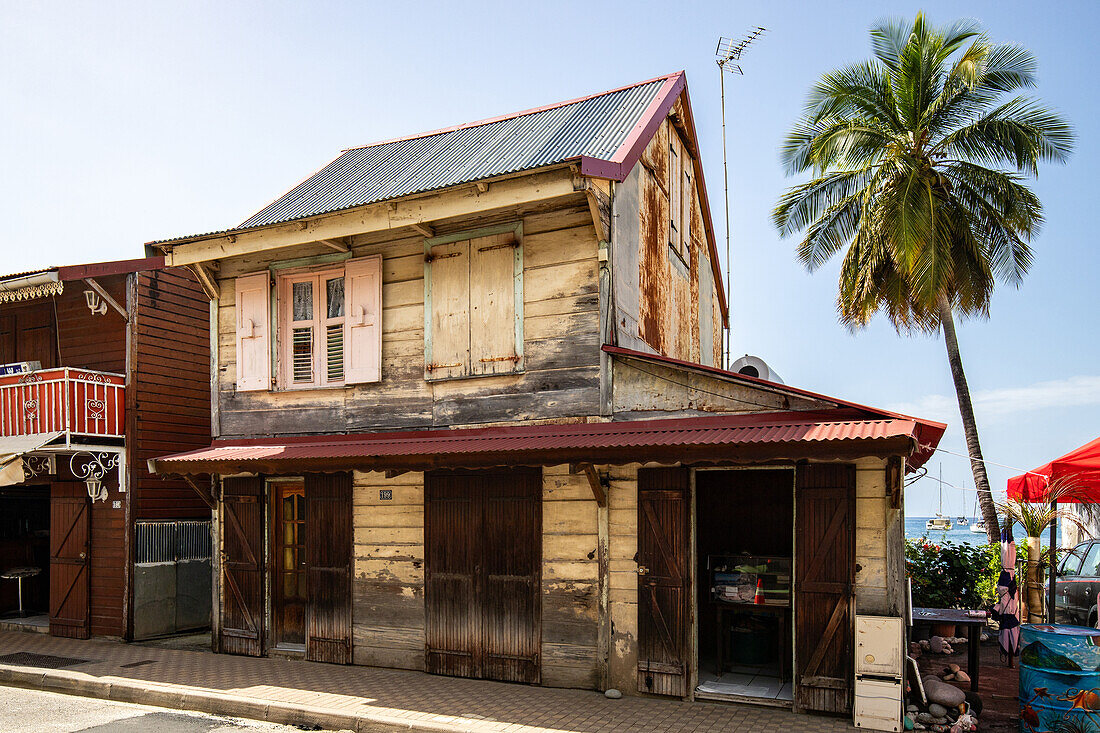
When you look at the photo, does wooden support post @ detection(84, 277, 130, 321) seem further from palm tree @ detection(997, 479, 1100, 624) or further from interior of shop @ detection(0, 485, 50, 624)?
palm tree @ detection(997, 479, 1100, 624)

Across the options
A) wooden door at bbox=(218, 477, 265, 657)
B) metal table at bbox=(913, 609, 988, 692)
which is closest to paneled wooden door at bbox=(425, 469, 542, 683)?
wooden door at bbox=(218, 477, 265, 657)

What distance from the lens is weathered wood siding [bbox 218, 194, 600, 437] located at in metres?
9.01

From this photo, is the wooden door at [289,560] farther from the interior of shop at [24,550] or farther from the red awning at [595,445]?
the interior of shop at [24,550]

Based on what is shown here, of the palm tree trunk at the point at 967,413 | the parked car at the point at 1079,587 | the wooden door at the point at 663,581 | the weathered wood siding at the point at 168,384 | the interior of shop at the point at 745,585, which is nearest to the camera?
the wooden door at the point at 663,581

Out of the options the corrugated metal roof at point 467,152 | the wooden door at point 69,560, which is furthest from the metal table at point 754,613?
the wooden door at point 69,560

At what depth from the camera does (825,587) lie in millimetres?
7555

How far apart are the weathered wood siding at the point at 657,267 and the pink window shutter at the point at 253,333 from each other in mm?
4938

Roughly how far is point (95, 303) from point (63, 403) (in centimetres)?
176

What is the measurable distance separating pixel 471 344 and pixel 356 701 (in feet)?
13.2

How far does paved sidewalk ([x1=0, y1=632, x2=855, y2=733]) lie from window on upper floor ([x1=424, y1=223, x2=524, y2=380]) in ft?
11.5

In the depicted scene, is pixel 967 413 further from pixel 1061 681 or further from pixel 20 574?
pixel 20 574

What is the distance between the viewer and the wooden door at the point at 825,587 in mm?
7441

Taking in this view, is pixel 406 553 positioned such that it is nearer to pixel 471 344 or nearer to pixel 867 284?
pixel 471 344

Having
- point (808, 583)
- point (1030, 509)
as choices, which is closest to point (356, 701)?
point (808, 583)
